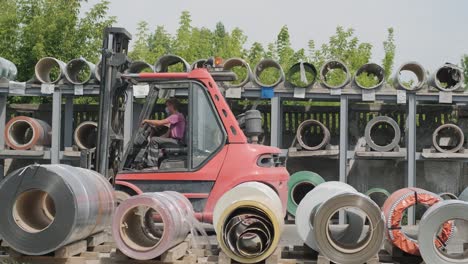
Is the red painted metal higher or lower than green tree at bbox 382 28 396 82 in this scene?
lower

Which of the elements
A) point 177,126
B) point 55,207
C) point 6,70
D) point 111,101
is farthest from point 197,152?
point 6,70

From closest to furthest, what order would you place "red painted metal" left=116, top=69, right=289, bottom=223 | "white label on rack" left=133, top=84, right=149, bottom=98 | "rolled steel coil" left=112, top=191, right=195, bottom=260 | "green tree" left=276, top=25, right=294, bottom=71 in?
1. "rolled steel coil" left=112, top=191, right=195, bottom=260
2. "red painted metal" left=116, top=69, right=289, bottom=223
3. "white label on rack" left=133, top=84, right=149, bottom=98
4. "green tree" left=276, top=25, right=294, bottom=71

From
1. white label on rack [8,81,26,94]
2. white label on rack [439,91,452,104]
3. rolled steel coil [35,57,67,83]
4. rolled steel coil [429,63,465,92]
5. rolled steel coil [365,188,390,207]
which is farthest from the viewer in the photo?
rolled steel coil [365,188,390,207]

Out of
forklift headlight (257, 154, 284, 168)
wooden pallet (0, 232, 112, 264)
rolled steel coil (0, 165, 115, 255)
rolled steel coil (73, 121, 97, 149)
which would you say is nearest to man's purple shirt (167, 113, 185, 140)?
forklift headlight (257, 154, 284, 168)

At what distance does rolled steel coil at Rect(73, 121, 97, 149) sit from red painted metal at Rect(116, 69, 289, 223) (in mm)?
4102

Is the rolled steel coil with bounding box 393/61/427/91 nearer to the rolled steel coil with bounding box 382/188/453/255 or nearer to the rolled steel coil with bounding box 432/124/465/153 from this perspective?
the rolled steel coil with bounding box 432/124/465/153

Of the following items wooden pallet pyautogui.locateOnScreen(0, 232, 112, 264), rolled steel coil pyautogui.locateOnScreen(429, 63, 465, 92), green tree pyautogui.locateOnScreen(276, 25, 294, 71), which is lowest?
wooden pallet pyautogui.locateOnScreen(0, 232, 112, 264)

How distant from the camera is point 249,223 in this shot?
241 inches

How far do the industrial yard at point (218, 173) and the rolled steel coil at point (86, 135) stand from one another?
0.03m

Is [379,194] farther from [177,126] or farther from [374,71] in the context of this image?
[177,126]

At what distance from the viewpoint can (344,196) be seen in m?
5.95

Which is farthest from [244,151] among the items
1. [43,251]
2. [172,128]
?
[43,251]

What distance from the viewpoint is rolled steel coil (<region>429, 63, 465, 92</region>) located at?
11.3 m

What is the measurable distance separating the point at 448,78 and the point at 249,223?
280 inches
